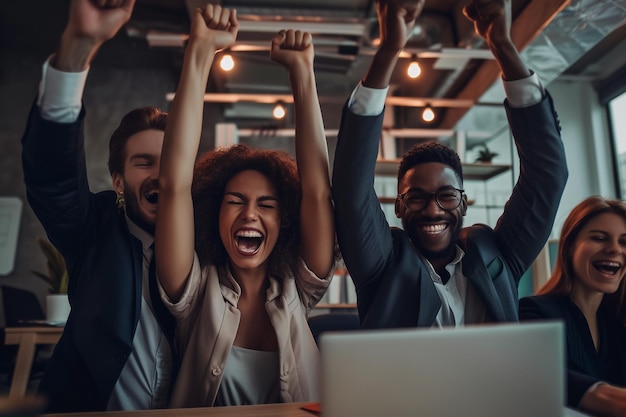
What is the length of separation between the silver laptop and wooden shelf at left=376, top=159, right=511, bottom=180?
11.3 feet

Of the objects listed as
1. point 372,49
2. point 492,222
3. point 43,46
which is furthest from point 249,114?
point 492,222

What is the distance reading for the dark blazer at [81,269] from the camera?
3.67 feet

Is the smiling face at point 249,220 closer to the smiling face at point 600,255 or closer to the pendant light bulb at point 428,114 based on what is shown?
the smiling face at point 600,255

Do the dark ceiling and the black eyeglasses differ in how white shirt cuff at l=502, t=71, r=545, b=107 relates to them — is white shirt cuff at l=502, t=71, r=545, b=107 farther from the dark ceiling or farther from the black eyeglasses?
the dark ceiling

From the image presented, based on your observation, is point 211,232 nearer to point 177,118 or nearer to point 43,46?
point 177,118

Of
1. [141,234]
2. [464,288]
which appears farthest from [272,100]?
[464,288]

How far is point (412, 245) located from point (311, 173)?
13.5 inches

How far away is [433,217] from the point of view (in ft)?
4.45

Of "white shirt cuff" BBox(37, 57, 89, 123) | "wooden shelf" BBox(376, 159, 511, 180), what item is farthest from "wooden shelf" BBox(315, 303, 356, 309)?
"white shirt cuff" BBox(37, 57, 89, 123)

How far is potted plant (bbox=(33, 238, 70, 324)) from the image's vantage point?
247cm

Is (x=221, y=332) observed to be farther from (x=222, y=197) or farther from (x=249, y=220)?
(x=222, y=197)

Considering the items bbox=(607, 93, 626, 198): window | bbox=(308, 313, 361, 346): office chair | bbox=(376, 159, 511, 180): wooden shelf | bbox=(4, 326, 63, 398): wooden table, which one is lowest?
bbox=(4, 326, 63, 398): wooden table

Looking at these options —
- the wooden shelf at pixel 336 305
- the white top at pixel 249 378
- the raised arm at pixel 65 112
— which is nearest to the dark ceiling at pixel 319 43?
the wooden shelf at pixel 336 305

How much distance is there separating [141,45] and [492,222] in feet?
11.7
